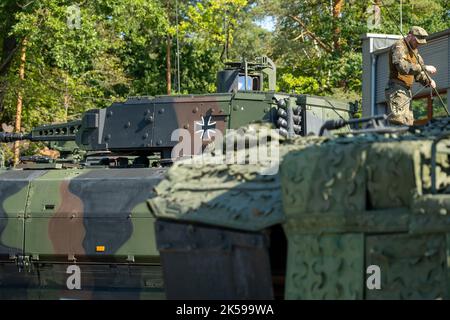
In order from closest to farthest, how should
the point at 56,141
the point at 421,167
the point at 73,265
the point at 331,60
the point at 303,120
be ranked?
the point at 421,167 → the point at 73,265 → the point at 303,120 → the point at 56,141 → the point at 331,60

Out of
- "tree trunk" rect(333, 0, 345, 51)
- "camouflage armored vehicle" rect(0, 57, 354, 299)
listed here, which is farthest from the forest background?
"camouflage armored vehicle" rect(0, 57, 354, 299)

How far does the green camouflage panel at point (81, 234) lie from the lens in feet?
35.8

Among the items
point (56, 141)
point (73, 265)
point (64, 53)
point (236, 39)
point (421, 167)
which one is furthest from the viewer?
point (236, 39)

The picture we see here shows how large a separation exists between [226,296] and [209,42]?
2973cm

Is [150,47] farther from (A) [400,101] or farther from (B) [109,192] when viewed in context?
(A) [400,101]

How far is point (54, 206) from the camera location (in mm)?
11430

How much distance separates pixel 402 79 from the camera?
439 inches

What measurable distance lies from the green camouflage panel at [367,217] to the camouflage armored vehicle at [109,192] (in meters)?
4.05

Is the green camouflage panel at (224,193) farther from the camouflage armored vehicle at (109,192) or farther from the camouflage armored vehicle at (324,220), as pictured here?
the camouflage armored vehicle at (109,192)

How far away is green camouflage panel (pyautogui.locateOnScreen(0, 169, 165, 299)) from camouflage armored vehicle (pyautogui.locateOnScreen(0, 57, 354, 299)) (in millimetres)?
12

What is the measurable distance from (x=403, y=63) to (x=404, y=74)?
131 millimetres

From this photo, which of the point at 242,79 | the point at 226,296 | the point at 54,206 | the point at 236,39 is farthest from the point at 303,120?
the point at 236,39

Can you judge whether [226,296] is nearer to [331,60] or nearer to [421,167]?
[421,167]

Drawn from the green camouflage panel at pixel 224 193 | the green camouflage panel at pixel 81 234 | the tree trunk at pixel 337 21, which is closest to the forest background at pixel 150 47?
the tree trunk at pixel 337 21
